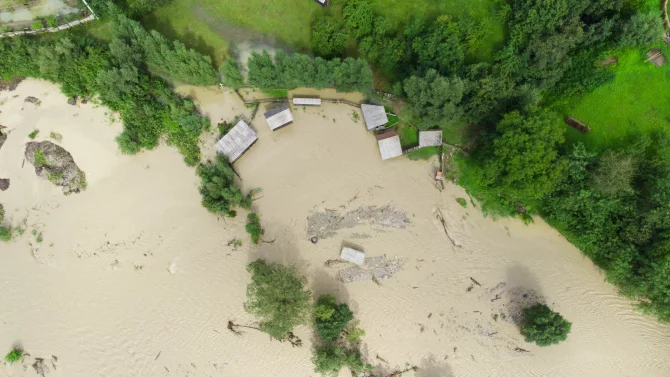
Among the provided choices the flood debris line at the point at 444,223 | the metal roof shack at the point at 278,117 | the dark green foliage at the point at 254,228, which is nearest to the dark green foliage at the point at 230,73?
the metal roof shack at the point at 278,117

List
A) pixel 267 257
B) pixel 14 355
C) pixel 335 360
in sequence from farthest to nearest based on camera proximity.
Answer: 1. pixel 267 257
2. pixel 14 355
3. pixel 335 360

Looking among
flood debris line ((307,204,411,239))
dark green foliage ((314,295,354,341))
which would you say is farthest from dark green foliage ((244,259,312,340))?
flood debris line ((307,204,411,239))

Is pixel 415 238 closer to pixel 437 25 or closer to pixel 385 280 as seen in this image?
pixel 385 280

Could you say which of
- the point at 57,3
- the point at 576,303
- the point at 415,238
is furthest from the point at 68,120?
the point at 576,303

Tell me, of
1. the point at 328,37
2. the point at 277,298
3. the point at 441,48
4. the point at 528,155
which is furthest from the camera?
the point at 328,37

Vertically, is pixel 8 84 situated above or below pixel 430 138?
above

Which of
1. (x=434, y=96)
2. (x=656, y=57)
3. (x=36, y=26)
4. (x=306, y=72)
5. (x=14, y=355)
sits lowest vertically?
(x=14, y=355)

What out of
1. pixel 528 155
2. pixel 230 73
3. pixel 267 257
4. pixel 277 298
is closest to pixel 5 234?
pixel 267 257

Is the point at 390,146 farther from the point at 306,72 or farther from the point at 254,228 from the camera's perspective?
the point at 254,228
